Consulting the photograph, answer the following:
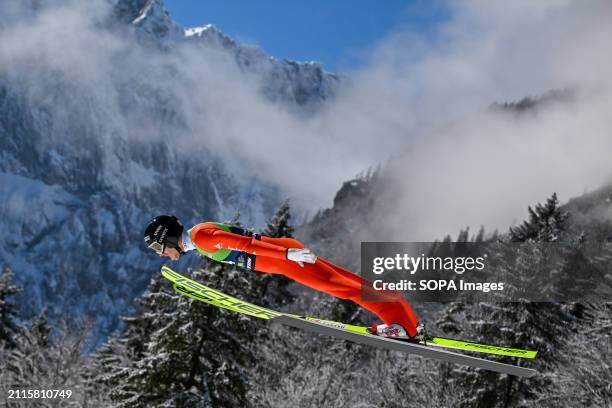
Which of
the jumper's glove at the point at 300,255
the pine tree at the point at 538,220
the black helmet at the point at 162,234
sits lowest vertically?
the jumper's glove at the point at 300,255

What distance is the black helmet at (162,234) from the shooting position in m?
8.12

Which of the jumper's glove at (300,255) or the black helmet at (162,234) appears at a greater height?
the black helmet at (162,234)

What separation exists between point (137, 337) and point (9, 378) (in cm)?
632

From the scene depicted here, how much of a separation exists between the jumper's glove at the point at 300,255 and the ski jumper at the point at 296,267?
35 centimetres

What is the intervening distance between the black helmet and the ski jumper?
242 millimetres

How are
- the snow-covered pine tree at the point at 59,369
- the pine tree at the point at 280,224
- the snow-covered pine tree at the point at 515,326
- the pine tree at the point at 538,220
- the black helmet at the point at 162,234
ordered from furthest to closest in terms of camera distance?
the pine tree at the point at 280,224 → the pine tree at the point at 538,220 → the snow-covered pine tree at the point at 59,369 → the snow-covered pine tree at the point at 515,326 → the black helmet at the point at 162,234

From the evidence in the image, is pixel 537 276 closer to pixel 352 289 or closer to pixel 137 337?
pixel 352 289

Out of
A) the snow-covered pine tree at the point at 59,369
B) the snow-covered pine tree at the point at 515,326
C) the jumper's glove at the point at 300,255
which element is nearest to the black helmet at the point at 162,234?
the jumper's glove at the point at 300,255

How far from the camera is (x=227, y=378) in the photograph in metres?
17.3

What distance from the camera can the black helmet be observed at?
26.7ft

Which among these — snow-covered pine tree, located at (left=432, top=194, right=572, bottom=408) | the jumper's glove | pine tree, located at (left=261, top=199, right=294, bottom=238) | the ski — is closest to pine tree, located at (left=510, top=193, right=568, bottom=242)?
snow-covered pine tree, located at (left=432, top=194, right=572, bottom=408)

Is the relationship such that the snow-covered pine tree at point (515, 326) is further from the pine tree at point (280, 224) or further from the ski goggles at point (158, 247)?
the ski goggles at point (158, 247)

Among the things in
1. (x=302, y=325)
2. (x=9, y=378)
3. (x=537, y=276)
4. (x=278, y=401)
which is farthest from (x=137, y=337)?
(x=302, y=325)

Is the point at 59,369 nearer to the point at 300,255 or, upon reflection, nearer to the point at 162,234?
the point at 162,234
